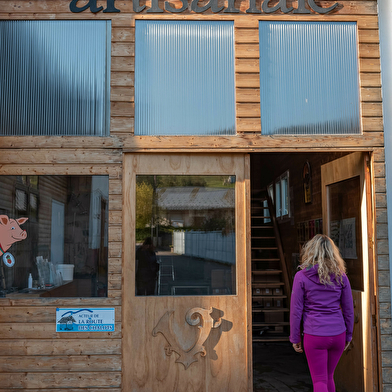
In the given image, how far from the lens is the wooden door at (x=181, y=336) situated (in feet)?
14.6

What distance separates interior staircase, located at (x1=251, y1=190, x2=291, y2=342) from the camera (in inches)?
327

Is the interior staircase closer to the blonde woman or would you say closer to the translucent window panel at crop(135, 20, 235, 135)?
the blonde woman

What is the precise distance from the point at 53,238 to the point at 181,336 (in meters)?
1.53

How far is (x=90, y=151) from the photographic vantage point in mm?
4598

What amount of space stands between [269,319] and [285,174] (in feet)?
11.4

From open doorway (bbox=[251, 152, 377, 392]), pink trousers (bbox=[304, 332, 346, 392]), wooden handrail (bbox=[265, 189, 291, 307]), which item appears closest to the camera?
pink trousers (bbox=[304, 332, 346, 392])

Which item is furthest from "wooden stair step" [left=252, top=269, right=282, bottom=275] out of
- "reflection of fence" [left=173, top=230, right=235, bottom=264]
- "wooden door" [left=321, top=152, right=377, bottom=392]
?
"reflection of fence" [left=173, top=230, right=235, bottom=264]

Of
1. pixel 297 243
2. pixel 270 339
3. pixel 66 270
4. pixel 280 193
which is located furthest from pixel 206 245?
pixel 280 193

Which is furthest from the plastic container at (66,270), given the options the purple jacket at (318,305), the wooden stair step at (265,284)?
the wooden stair step at (265,284)

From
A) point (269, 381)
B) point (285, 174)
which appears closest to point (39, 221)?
point (269, 381)

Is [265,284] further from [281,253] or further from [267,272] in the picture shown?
[281,253]

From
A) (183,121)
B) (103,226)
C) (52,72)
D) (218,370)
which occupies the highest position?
(52,72)

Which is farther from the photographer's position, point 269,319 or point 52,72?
point 269,319

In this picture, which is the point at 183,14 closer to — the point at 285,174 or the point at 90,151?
the point at 90,151
